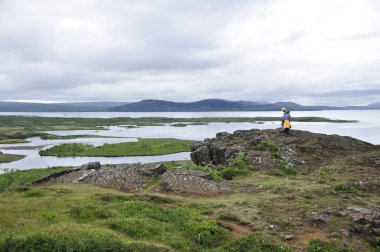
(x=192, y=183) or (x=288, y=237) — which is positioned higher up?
(x=192, y=183)

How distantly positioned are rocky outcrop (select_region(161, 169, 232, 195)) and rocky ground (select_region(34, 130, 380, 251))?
8 cm

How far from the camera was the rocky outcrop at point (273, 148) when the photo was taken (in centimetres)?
3872

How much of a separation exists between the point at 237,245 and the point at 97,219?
8.05m


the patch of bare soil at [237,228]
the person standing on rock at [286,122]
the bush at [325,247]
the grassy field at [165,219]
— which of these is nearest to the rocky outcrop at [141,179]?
the grassy field at [165,219]

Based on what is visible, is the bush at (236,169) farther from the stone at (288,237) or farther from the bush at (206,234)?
the stone at (288,237)

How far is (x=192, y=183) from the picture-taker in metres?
29.0

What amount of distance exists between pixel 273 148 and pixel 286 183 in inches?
434

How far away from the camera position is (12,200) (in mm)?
24281

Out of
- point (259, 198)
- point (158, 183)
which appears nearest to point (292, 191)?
point (259, 198)

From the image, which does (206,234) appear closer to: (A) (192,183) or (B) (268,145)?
(A) (192,183)

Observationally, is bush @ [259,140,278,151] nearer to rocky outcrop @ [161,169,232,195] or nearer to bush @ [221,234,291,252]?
rocky outcrop @ [161,169,232,195]

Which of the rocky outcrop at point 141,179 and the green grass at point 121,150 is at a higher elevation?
the rocky outcrop at point 141,179

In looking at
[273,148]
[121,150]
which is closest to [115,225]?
[273,148]

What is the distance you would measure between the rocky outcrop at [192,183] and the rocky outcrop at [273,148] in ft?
26.4
